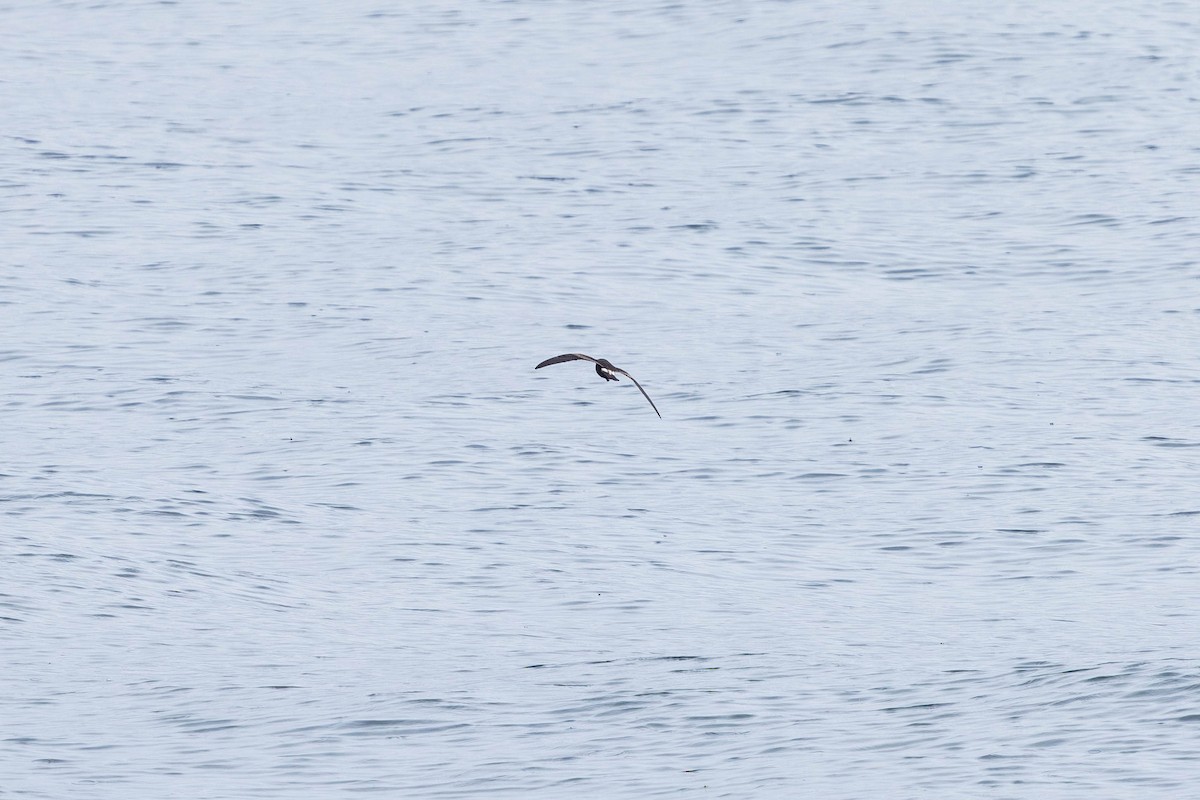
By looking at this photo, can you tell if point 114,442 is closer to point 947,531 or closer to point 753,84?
point 947,531

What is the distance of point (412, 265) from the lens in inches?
1515

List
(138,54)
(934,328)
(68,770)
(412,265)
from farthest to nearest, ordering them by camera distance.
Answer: (138,54)
(412,265)
(934,328)
(68,770)

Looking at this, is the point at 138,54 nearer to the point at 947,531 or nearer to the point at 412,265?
the point at 412,265

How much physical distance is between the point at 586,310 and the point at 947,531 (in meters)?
10.6

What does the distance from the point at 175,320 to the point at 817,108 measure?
17806 mm

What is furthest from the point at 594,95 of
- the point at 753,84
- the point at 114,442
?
the point at 114,442

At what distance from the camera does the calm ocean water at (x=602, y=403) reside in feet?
66.1

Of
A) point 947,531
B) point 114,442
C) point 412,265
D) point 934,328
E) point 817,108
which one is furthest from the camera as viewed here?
point 817,108

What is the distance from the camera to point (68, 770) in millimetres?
19047

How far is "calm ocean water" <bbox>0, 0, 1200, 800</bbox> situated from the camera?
20.2 meters

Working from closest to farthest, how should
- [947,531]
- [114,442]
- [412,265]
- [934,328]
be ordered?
[947,531] → [114,442] → [934,328] → [412,265]

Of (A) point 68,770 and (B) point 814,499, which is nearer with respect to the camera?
(A) point 68,770

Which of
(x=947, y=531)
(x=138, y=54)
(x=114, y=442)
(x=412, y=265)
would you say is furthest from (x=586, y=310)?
(x=138, y=54)

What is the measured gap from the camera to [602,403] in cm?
3266
